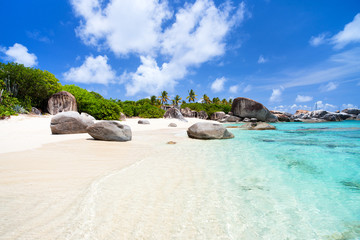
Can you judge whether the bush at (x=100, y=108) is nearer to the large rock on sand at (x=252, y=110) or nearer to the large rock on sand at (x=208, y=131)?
the large rock on sand at (x=208, y=131)

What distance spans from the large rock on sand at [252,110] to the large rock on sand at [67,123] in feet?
117

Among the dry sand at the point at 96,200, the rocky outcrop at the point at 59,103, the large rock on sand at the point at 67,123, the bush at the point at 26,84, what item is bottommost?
the dry sand at the point at 96,200

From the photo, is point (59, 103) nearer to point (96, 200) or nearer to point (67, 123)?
point (67, 123)

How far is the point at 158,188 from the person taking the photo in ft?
9.52

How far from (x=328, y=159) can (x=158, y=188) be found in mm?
5396

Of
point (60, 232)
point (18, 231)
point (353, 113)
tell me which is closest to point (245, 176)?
point (60, 232)

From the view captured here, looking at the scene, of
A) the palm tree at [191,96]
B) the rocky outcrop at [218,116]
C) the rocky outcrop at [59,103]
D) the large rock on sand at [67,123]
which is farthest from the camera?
the palm tree at [191,96]

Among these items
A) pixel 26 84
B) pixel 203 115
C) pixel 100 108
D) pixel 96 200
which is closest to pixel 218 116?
pixel 203 115

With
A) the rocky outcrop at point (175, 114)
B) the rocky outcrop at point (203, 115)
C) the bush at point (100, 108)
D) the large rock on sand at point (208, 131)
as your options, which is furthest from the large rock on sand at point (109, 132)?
the rocky outcrop at point (203, 115)

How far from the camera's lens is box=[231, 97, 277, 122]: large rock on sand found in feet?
124

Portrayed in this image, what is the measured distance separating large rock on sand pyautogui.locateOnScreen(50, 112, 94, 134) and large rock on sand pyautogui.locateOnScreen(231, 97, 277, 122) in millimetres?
35665

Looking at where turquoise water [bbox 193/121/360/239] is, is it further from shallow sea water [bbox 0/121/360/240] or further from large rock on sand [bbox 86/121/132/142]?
large rock on sand [bbox 86/121/132/142]

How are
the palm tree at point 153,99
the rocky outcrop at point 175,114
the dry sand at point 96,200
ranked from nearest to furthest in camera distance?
1. the dry sand at point 96,200
2. the rocky outcrop at point 175,114
3. the palm tree at point 153,99

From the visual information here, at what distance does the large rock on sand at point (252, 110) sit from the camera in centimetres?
3794
